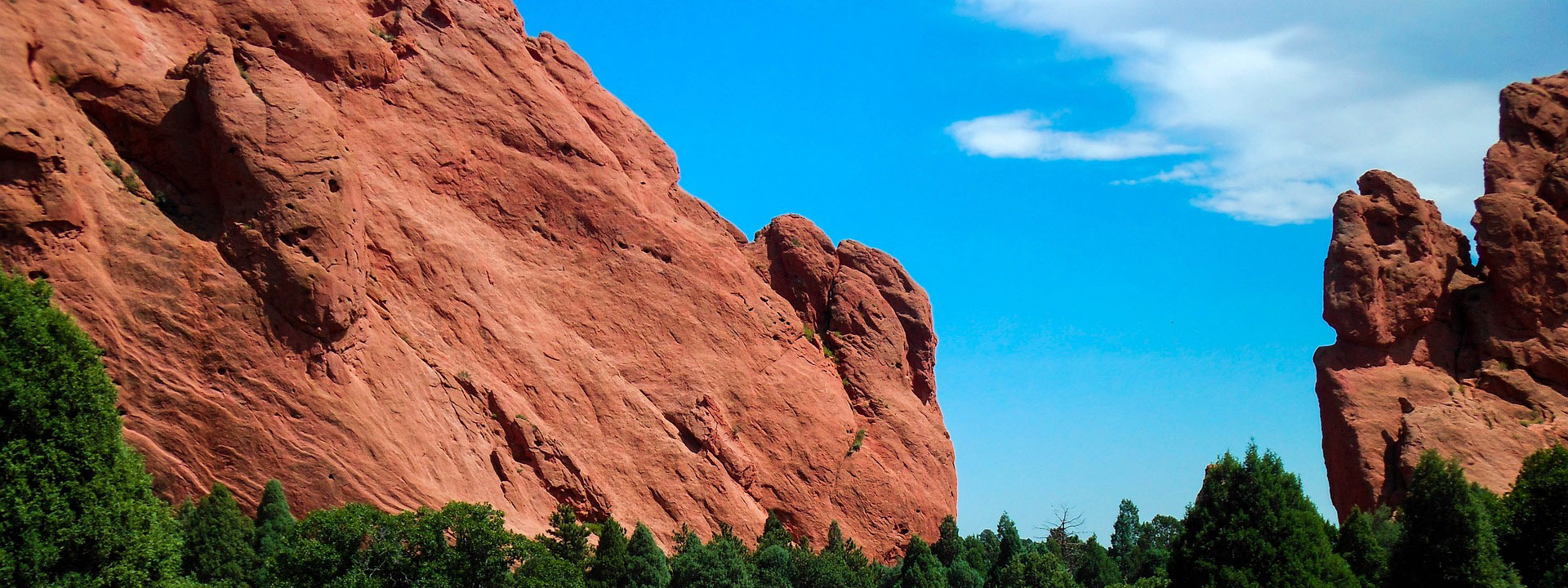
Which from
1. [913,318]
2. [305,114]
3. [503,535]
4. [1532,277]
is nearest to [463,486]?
[503,535]

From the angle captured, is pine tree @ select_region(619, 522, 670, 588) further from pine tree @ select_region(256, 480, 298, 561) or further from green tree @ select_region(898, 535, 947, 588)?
green tree @ select_region(898, 535, 947, 588)

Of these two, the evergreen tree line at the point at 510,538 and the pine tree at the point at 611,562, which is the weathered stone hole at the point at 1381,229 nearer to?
the evergreen tree line at the point at 510,538

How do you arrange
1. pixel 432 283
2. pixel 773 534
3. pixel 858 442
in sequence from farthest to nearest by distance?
pixel 858 442, pixel 773 534, pixel 432 283

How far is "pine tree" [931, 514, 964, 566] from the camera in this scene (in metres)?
54.8

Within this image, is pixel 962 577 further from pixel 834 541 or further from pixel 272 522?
pixel 272 522

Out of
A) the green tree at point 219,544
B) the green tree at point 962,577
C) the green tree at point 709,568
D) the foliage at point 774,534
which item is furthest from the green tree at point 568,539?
the green tree at point 962,577

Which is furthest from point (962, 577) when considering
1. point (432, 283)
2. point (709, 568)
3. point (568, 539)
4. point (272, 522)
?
point (272, 522)

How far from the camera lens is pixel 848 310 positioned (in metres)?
60.6

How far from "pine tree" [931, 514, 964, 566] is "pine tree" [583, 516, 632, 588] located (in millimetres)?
18731

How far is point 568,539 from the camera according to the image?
128 feet

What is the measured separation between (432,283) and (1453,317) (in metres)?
43.6

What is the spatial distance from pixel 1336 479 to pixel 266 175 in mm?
42796

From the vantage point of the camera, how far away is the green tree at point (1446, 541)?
29.7 meters

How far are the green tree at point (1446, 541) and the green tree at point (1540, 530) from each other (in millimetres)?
1206
